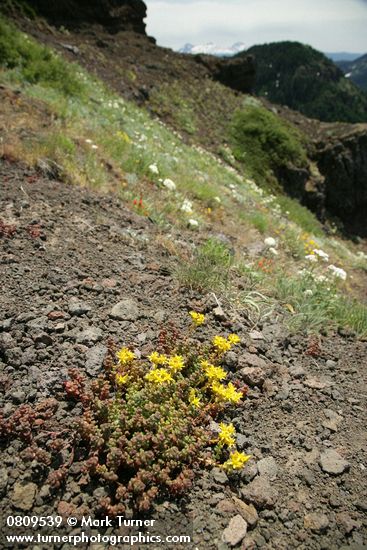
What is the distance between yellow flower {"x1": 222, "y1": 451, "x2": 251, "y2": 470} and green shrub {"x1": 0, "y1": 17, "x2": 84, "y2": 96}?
38.3 feet

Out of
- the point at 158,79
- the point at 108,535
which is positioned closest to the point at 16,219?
the point at 108,535

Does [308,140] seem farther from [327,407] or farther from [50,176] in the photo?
[327,407]

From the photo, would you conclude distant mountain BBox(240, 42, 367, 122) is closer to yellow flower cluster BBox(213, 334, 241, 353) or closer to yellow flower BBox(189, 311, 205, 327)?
yellow flower BBox(189, 311, 205, 327)

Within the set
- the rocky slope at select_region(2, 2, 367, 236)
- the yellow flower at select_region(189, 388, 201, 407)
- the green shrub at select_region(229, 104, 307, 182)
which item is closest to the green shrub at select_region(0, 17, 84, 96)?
the rocky slope at select_region(2, 2, 367, 236)

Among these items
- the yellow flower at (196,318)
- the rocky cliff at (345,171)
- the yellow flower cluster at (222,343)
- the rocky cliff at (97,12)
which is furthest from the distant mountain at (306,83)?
the yellow flower cluster at (222,343)

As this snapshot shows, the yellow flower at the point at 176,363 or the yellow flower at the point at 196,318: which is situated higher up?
the yellow flower at the point at 196,318

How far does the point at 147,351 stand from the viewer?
361 cm

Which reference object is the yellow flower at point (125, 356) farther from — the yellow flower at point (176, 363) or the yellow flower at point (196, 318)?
the yellow flower at point (196, 318)

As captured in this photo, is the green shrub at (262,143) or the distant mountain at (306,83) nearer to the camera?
the green shrub at (262,143)

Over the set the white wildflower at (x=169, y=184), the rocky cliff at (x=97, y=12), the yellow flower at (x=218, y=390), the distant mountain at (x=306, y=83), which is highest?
the distant mountain at (x=306, y=83)

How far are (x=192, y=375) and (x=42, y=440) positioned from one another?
4.22 feet

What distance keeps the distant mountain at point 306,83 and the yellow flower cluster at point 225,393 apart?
11494 centimetres

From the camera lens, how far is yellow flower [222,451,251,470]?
2773mm

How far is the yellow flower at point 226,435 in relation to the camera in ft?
9.52
